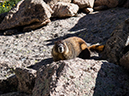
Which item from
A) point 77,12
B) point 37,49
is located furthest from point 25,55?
point 77,12

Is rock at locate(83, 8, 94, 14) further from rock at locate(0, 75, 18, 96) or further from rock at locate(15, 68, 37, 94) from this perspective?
rock at locate(15, 68, 37, 94)

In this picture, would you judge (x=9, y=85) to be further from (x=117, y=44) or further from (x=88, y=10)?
(x=88, y=10)

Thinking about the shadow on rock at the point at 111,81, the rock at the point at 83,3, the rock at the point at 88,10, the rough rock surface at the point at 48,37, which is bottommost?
the rough rock surface at the point at 48,37

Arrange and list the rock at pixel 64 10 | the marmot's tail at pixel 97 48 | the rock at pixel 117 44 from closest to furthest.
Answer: the rock at pixel 117 44 → the marmot's tail at pixel 97 48 → the rock at pixel 64 10

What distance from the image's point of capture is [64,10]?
912cm

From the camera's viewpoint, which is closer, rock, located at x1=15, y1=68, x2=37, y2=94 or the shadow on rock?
the shadow on rock

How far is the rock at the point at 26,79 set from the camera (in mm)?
3316

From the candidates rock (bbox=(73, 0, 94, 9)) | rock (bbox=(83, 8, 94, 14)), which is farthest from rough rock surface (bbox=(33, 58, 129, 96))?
rock (bbox=(73, 0, 94, 9))

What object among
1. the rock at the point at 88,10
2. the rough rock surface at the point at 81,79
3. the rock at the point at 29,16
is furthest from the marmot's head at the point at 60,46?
the rock at the point at 88,10

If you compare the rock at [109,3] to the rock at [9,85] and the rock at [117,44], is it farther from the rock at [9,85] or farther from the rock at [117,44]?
the rock at [9,85]

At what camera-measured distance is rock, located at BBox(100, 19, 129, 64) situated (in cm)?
395

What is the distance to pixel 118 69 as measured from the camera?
8.34 ft

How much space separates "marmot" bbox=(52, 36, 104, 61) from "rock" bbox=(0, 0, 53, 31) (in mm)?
3534

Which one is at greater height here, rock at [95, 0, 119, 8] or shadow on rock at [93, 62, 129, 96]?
shadow on rock at [93, 62, 129, 96]
